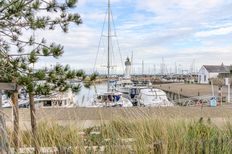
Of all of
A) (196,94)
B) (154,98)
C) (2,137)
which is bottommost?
(196,94)

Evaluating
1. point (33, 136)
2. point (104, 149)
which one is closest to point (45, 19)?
point (33, 136)

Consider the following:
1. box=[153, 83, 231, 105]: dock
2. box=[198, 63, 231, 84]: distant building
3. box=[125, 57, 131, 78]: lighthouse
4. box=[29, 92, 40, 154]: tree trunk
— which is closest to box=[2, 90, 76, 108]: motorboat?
box=[29, 92, 40, 154]: tree trunk

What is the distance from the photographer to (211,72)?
8269cm

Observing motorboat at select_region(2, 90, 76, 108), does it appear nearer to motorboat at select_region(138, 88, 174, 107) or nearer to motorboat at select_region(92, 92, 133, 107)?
motorboat at select_region(92, 92, 133, 107)

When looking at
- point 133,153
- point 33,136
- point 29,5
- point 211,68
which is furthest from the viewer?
point 211,68

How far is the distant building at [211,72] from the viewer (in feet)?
270

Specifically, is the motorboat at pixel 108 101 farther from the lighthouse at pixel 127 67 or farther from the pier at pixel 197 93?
the lighthouse at pixel 127 67

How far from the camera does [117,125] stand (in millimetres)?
8469

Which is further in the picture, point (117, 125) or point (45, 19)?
point (117, 125)

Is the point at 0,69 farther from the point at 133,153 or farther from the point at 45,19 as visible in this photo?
the point at 133,153

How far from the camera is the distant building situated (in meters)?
82.4

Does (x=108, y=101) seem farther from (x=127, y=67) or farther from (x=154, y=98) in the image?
(x=127, y=67)

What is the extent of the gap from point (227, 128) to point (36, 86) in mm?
3763

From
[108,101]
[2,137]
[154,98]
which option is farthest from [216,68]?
[2,137]
